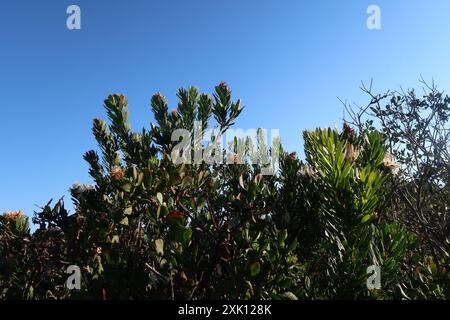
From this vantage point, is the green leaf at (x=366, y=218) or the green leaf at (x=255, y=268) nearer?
the green leaf at (x=255, y=268)

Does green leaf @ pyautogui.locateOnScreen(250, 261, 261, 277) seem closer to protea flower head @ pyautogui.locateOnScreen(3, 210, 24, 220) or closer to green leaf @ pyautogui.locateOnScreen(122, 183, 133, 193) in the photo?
green leaf @ pyautogui.locateOnScreen(122, 183, 133, 193)

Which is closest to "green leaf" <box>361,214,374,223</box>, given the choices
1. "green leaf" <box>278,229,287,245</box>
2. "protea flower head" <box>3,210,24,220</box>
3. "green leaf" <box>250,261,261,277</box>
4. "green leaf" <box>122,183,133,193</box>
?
"green leaf" <box>278,229,287,245</box>

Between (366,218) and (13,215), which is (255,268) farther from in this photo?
(13,215)

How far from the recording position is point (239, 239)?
2086 millimetres

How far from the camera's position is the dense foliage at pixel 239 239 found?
6.40ft

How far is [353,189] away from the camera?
2127 millimetres

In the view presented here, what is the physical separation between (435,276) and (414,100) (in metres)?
6.35

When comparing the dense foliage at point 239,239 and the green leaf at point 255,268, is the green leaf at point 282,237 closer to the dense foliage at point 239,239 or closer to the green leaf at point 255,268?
the dense foliage at point 239,239

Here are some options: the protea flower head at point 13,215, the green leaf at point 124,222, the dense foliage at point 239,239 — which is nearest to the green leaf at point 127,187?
the dense foliage at point 239,239

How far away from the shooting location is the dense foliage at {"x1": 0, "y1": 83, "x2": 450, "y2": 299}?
1950 mm

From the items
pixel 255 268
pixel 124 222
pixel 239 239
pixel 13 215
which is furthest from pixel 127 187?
pixel 13 215

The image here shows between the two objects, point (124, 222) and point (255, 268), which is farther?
point (124, 222)
